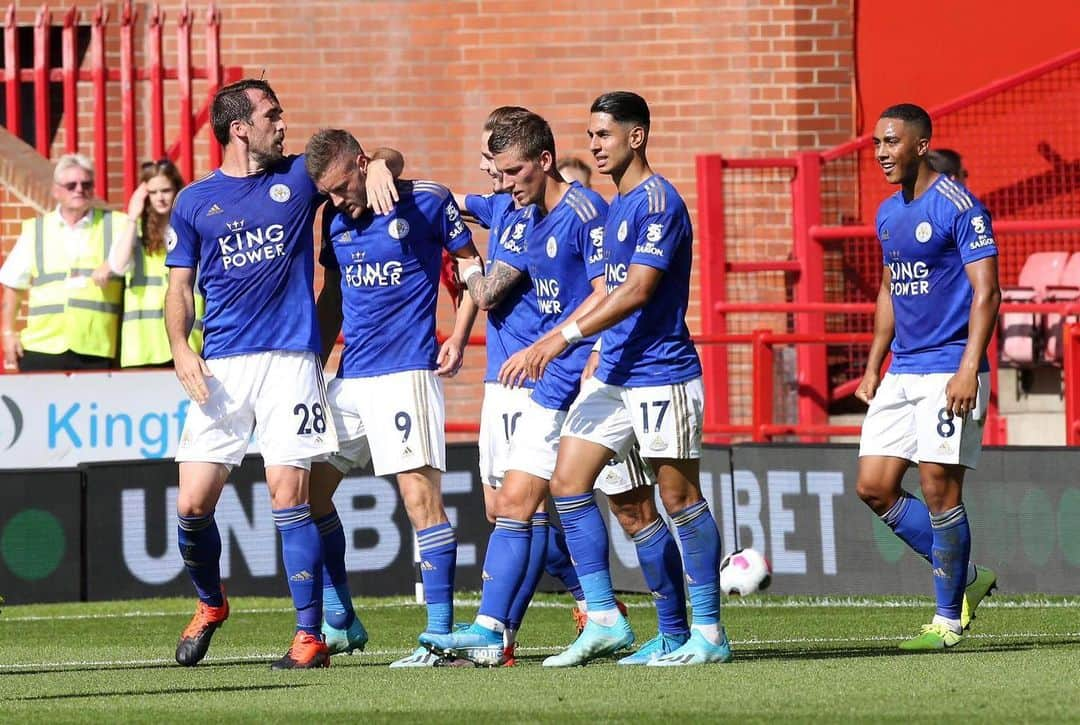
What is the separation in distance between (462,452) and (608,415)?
4652mm

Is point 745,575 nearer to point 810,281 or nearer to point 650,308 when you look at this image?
point 650,308

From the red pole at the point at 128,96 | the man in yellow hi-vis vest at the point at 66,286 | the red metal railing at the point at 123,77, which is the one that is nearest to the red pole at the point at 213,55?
the red metal railing at the point at 123,77

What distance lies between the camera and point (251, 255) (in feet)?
26.9

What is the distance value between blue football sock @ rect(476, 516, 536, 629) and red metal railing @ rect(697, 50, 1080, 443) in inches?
257

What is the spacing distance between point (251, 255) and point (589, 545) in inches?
67.4

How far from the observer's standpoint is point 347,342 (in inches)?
331

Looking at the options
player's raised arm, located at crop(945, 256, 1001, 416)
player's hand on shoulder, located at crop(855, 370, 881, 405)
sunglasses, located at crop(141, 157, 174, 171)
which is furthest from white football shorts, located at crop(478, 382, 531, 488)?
sunglasses, located at crop(141, 157, 174, 171)

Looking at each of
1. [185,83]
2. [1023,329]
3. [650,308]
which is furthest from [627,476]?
[185,83]

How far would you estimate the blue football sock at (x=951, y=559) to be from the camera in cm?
852

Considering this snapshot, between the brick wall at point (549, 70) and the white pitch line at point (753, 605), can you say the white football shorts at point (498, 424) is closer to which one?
the white pitch line at point (753, 605)

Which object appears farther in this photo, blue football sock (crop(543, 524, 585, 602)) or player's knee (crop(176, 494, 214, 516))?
blue football sock (crop(543, 524, 585, 602))

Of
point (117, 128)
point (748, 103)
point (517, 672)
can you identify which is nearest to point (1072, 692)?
point (517, 672)

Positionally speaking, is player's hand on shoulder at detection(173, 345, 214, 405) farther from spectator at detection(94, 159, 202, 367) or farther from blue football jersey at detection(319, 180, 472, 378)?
spectator at detection(94, 159, 202, 367)

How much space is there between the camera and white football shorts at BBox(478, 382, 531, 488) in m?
8.99
